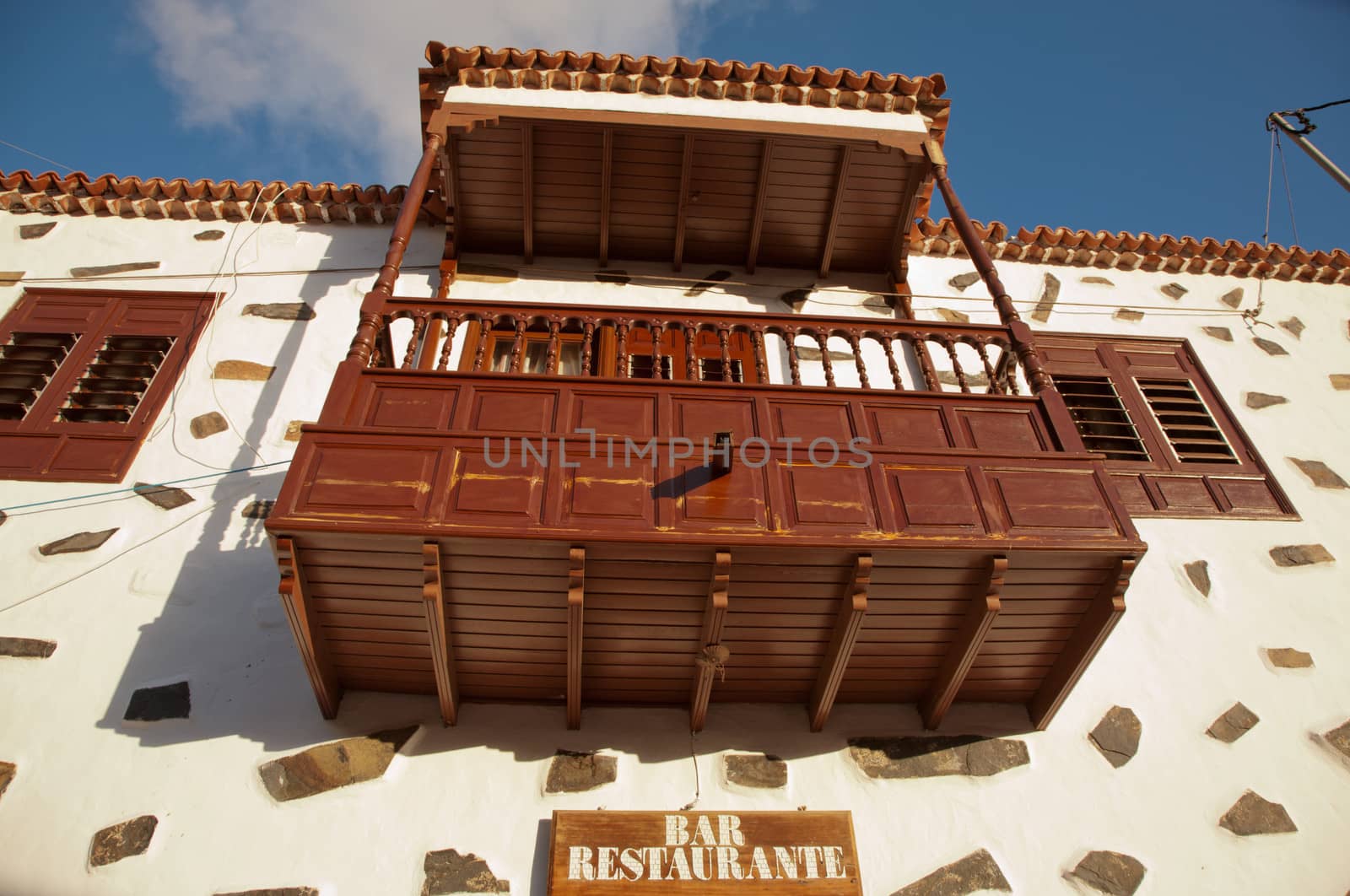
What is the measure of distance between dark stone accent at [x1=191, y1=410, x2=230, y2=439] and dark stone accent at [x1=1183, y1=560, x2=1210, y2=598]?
667 centimetres

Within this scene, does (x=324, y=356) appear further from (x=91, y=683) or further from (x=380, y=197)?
(x=91, y=683)

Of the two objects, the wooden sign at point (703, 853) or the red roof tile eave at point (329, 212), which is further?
the red roof tile eave at point (329, 212)

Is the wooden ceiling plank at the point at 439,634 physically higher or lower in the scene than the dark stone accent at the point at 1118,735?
higher

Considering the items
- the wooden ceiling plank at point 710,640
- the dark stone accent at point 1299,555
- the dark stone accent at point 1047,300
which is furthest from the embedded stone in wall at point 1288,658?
the wooden ceiling plank at point 710,640

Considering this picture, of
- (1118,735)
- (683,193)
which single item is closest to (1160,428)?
(1118,735)

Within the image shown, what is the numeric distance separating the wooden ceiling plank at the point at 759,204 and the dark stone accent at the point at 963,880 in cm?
487

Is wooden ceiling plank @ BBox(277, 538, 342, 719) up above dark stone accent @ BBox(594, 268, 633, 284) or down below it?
below

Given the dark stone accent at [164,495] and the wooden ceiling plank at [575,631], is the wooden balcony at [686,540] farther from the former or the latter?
the dark stone accent at [164,495]

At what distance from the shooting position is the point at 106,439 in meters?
5.41

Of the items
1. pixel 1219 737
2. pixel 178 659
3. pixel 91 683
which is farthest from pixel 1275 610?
pixel 91 683

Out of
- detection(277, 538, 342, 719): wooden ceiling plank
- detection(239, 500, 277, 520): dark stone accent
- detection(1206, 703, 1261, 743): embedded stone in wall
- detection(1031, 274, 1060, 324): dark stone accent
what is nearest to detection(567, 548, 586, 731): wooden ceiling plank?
detection(277, 538, 342, 719): wooden ceiling plank

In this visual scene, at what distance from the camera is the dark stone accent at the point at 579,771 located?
421cm

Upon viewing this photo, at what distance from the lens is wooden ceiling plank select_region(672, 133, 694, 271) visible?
6398mm

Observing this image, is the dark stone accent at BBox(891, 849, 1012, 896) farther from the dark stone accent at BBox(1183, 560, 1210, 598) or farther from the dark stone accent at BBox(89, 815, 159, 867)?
the dark stone accent at BBox(89, 815, 159, 867)
